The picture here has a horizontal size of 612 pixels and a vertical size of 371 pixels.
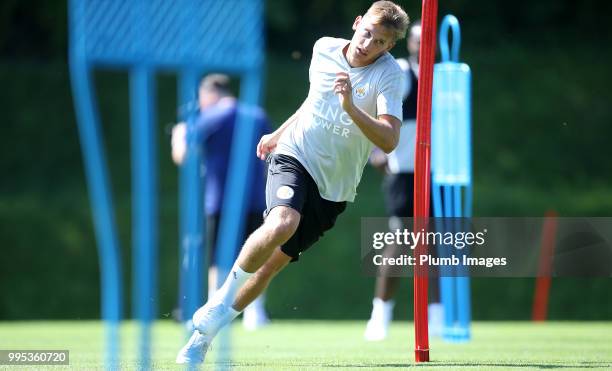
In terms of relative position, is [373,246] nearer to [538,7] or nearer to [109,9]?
[109,9]

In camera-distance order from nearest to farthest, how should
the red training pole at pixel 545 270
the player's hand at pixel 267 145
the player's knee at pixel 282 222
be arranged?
1. the player's knee at pixel 282 222
2. the player's hand at pixel 267 145
3. the red training pole at pixel 545 270

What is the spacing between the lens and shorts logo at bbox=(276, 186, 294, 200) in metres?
5.13

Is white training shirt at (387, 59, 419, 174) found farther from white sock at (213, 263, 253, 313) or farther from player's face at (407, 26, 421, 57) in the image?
white sock at (213, 263, 253, 313)

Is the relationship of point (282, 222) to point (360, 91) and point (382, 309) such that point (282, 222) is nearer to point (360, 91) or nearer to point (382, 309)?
point (360, 91)

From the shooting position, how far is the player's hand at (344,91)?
15.9 feet

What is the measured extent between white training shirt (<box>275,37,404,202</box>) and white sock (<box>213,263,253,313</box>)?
1.84ft

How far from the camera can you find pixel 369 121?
4.91m

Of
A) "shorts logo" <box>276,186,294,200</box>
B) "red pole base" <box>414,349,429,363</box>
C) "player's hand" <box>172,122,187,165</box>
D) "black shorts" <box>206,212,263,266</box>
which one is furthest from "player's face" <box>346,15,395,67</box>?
"black shorts" <box>206,212,263,266</box>

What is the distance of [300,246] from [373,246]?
93.9 inches

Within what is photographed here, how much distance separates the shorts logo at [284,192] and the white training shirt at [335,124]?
0.18m

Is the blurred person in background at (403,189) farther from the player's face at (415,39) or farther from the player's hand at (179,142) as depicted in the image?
the player's hand at (179,142)

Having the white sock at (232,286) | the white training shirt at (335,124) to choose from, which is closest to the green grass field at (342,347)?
the white sock at (232,286)

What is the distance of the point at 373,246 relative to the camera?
7.73 metres

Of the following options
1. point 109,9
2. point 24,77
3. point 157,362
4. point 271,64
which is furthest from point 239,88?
point 109,9
